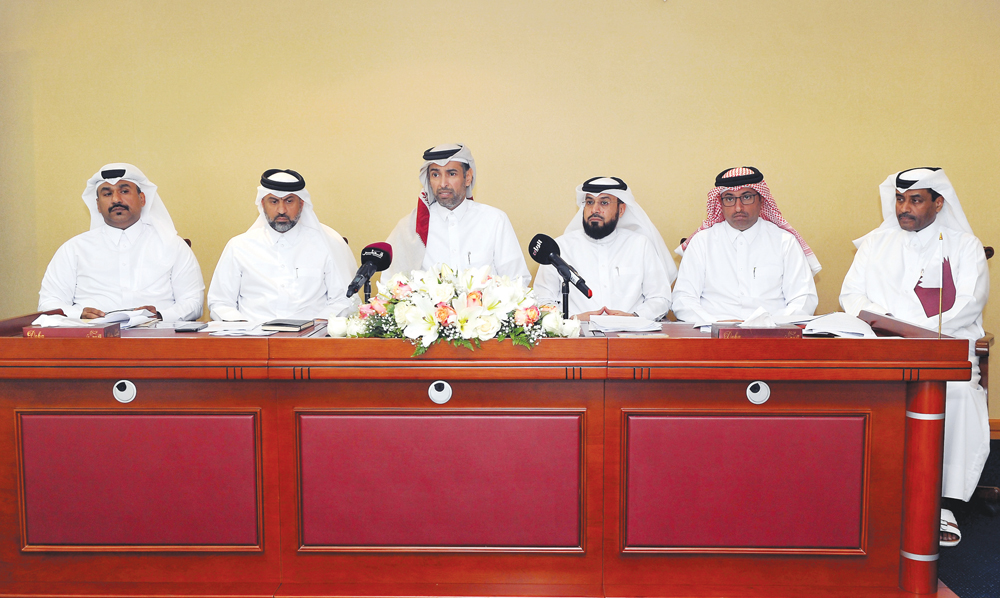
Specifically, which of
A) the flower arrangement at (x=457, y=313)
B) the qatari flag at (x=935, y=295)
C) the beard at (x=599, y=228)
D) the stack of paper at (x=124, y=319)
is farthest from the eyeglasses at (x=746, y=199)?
the stack of paper at (x=124, y=319)

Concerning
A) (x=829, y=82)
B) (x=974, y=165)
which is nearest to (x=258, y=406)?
(x=829, y=82)

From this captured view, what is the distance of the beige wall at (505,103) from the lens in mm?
4172

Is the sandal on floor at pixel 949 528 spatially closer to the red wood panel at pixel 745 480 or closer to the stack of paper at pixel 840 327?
the red wood panel at pixel 745 480

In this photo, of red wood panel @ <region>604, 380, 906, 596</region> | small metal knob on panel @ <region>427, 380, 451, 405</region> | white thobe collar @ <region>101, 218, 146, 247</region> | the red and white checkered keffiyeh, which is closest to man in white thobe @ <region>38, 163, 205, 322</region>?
white thobe collar @ <region>101, 218, 146, 247</region>

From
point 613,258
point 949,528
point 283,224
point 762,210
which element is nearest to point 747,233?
point 762,210

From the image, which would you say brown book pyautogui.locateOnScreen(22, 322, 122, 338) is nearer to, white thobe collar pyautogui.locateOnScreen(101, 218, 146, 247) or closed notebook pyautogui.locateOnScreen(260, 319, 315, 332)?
closed notebook pyautogui.locateOnScreen(260, 319, 315, 332)

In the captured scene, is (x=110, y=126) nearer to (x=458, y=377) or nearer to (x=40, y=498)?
(x=40, y=498)

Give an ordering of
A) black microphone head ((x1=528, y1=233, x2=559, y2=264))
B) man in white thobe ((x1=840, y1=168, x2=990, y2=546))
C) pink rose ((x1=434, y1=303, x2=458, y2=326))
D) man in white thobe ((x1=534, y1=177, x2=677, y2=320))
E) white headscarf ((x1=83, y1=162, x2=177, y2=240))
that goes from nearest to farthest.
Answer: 1. pink rose ((x1=434, y1=303, x2=458, y2=326))
2. black microphone head ((x1=528, y1=233, x2=559, y2=264))
3. man in white thobe ((x1=840, y1=168, x2=990, y2=546))
4. white headscarf ((x1=83, y1=162, x2=177, y2=240))
5. man in white thobe ((x1=534, y1=177, x2=677, y2=320))

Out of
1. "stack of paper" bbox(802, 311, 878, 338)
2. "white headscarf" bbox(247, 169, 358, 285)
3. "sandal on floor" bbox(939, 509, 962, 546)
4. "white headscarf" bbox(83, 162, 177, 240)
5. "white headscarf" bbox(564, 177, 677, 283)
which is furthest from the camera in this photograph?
"white headscarf" bbox(564, 177, 677, 283)

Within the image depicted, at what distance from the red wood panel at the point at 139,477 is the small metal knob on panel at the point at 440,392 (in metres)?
0.57

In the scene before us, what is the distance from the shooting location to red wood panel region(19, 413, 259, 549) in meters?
2.10

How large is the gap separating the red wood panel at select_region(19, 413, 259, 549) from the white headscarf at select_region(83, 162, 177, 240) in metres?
1.88

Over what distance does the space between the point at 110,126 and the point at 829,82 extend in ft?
15.0

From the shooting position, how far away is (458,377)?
205 centimetres
